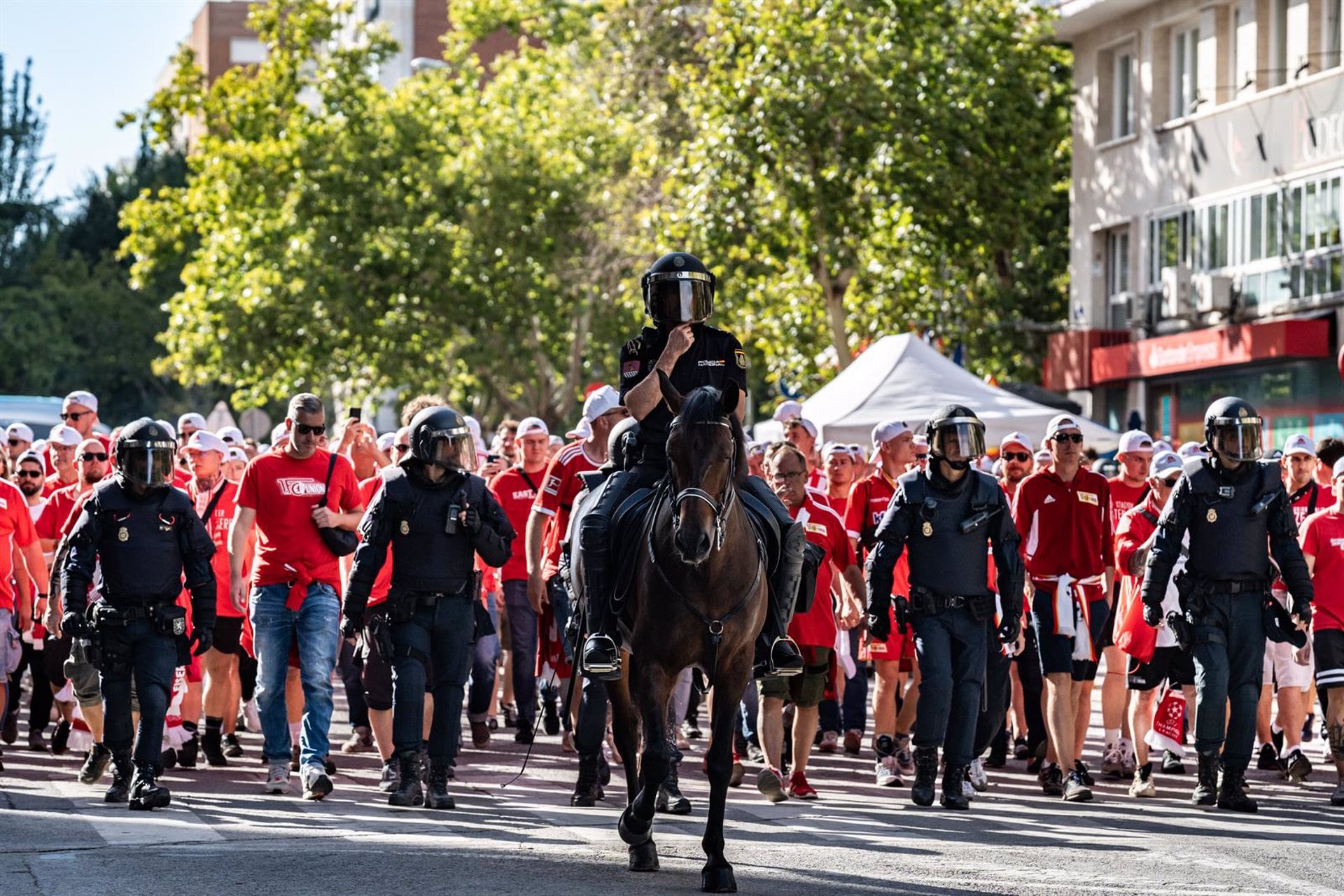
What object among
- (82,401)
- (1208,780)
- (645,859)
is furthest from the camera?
(82,401)

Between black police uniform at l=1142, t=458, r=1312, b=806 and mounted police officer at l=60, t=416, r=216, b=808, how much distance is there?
498 cm

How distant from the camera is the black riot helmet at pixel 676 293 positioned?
10555 mm

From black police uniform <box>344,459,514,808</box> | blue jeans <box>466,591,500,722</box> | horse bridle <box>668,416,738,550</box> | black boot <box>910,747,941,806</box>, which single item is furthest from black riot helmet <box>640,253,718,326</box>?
blue jeans <box>466,591,500,722</box>

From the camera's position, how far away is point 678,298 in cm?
1055

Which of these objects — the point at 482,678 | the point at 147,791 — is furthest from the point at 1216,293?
the point at 147,791

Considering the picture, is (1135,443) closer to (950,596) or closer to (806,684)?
(950,596)

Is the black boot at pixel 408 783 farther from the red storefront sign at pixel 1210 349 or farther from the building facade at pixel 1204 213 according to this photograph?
the red storefront sign at pixel 1210 349

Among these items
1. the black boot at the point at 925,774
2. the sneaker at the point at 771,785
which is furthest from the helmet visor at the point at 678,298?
the black boot at the point at 925,774

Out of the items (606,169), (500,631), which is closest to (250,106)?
(606,169)

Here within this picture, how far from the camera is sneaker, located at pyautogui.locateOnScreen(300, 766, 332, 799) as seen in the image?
12.2 meters

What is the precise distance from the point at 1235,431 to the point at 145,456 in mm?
5574

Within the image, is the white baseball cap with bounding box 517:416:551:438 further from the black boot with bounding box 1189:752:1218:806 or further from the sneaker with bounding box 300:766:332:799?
the black boot with bounding box 1189:752:1218:806

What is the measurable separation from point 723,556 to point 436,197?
1542 inches

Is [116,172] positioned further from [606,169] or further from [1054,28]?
[1054,28]
